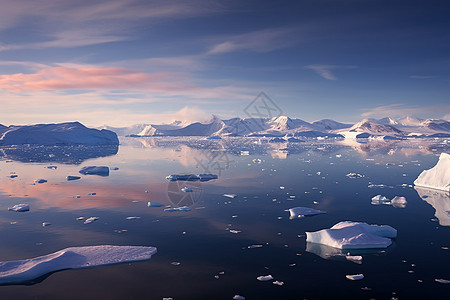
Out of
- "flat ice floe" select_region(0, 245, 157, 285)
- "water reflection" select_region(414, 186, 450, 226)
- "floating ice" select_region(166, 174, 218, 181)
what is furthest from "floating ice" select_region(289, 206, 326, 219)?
"floating ice" select_region(166, 174, 218, 181)

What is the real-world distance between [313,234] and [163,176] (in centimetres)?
1667

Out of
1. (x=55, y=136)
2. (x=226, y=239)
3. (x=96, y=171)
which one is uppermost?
(x=55, y=136)

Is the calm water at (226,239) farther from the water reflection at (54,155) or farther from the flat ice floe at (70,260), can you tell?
the water reflection at (54,155)

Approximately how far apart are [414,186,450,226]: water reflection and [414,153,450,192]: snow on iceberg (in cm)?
41

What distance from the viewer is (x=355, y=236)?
10000mm

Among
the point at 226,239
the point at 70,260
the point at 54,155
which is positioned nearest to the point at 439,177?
the point at 226,239

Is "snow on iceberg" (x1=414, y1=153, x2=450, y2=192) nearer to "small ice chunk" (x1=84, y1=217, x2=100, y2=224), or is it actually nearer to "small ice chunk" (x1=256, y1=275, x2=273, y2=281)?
"small ice chunk" (x1=256, y1=275, x2=273, y2=281)

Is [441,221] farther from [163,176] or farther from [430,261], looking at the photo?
[163,176]

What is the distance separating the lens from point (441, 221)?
12.5m

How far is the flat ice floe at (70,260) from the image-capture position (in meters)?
7.93

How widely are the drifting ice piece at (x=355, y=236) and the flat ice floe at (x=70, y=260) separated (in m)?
5.11

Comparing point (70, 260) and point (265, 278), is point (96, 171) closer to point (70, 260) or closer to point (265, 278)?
point (70, 260)

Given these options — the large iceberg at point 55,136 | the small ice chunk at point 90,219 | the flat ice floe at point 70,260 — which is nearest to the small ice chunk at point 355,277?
the flat ice floe at point 70,260

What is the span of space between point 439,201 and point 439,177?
12.5 ft
